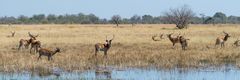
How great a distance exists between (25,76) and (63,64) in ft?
11.8

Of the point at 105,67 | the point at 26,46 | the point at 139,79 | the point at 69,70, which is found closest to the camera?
the point at 139,79

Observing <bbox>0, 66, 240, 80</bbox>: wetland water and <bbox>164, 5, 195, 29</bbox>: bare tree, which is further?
<bbox>164, 5, 195, 29</bbox>: bare tree

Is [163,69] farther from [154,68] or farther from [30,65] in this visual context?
[30,65]

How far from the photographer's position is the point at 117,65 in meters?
22.7

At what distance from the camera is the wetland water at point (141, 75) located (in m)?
18.4

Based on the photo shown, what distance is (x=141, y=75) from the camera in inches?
762

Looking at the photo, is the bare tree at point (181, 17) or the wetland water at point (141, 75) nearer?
the wetland water at point (141, 75)

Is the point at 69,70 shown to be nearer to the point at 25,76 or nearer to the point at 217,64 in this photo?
the point at 25,76

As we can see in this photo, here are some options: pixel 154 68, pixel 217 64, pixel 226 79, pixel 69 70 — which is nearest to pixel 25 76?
pixel 69 70

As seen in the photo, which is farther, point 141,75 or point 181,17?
point 181,17

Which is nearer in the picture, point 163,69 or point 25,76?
point 25,76

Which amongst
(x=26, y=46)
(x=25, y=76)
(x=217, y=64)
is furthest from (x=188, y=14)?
A: (x=25, y=76)

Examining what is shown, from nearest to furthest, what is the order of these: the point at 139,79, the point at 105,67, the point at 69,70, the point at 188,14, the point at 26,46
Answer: the point at 139,79 → the point at 69,70 → the point at 105,67 → the point at 26,46 → the point at 188,14

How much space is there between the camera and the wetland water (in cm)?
1844
